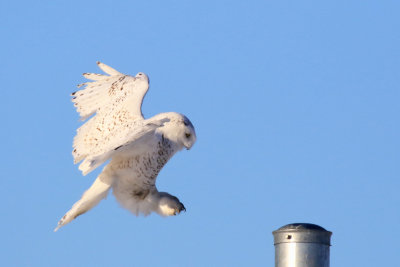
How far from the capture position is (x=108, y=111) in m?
8.64

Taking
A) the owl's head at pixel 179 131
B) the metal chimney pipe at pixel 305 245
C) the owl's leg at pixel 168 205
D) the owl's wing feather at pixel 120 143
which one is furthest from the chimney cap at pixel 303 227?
the owl's leg at pixel 168 205

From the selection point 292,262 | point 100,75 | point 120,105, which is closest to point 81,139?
point 120,105

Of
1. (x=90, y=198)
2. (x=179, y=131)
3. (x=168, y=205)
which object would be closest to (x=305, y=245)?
(x=179, y=131)

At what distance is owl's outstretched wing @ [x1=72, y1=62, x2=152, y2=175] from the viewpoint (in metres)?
7.75

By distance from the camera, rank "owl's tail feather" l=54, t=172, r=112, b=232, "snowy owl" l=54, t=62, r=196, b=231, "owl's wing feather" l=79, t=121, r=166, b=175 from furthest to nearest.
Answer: "owl's tail feather" l=54, t=172, r=112, b=232 → "snowy owl" l=54, t=62, r=196, b=231 → "owl's wing feather" l=79, t=121, r=166, b=175

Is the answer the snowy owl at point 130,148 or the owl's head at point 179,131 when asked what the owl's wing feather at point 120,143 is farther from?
the owl's head at point 179,131

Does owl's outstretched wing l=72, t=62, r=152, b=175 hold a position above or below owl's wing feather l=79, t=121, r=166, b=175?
above

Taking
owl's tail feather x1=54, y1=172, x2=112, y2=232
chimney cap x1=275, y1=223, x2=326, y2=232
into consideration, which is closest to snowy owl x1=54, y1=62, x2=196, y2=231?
owl's tail feather x1=54, y1=172, x2=112, y2=232

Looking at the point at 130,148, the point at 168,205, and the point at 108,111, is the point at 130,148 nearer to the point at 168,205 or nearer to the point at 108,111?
the point at 168,205

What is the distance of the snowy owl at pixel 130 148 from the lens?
7.50m

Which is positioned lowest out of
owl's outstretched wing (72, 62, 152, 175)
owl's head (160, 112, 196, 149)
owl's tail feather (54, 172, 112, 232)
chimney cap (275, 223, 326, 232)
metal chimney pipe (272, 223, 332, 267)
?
metal chimney pipe (272, 223, 332, 267)

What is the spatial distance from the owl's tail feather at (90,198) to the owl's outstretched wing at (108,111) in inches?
11.5

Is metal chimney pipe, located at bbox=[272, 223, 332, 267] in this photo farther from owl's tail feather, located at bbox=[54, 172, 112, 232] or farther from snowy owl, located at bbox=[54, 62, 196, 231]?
owl's tail feather, located at bbox=[54, 172, 112, 232]

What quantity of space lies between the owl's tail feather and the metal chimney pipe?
2653 millimetres
